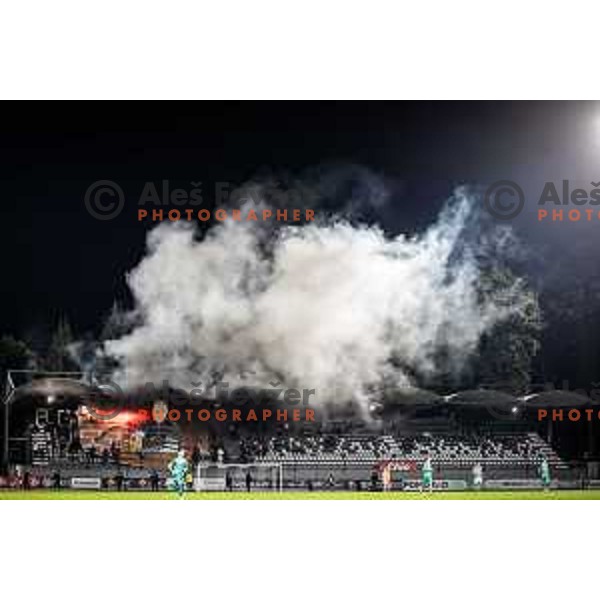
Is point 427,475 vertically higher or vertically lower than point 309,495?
higher

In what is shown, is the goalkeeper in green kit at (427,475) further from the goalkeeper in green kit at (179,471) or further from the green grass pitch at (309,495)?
the goalkeeper in green kit at (179,471)

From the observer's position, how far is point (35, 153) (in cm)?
847

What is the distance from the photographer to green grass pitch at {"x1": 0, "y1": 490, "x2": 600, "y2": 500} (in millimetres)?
8211

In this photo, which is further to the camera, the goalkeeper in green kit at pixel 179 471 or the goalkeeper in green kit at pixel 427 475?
the goalkeeper in green kit at pixel 427 475

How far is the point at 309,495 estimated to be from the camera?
829 centimetres

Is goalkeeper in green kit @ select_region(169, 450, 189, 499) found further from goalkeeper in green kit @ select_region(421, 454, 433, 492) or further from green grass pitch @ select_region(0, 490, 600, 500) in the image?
goalkeeper in green kit @ select_region(421, 454, 433, 492)

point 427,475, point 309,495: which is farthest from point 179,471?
point 427,475

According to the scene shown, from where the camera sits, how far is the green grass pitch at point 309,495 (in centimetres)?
821

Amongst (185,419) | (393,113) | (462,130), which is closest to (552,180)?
(462,130)

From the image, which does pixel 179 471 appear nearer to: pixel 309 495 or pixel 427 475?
pixel 309 495

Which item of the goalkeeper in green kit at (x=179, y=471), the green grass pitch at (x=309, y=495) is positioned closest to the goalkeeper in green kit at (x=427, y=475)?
the green grass pitch at (x=309, y=495)
